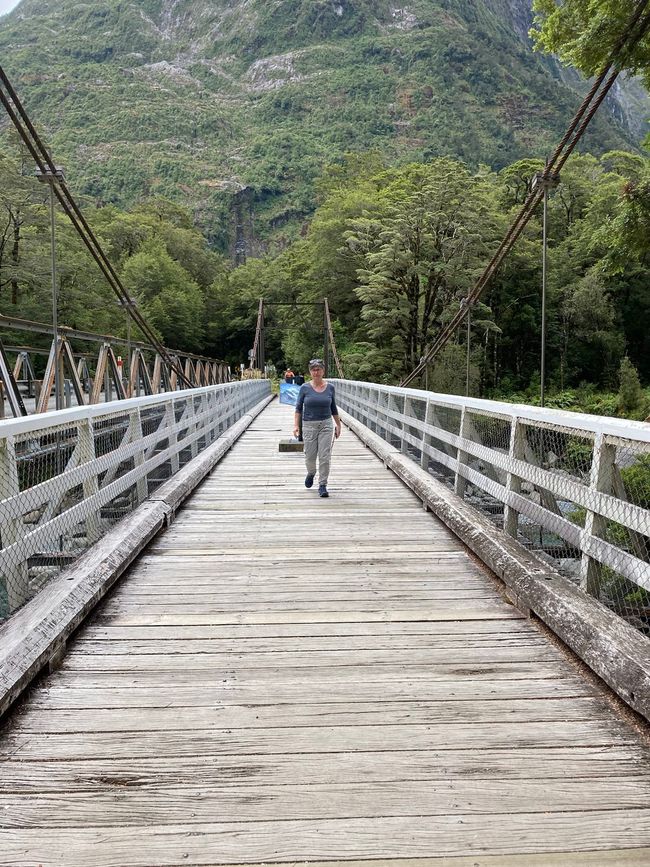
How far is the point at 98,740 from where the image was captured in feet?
7.63

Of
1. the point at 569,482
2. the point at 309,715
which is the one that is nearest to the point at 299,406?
the point at 569,482

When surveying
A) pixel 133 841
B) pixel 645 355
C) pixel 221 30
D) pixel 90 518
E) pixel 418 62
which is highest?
pixel 221 30

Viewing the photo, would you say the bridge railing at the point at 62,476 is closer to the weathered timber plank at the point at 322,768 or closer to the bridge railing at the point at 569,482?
the weathered timber plank at the point at 322,768

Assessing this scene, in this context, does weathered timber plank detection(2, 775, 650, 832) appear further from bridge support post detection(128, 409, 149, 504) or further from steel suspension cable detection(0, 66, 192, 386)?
steel suspension cable detection(0, 66, 192, 386)

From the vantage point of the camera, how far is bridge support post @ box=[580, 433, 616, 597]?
309 cm

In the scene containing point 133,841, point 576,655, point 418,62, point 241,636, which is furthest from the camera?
point 418,62

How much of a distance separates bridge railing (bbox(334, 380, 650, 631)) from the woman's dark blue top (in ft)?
3.21

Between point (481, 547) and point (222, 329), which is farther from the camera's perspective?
point (222, 329)

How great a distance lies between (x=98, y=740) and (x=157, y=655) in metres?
0.69

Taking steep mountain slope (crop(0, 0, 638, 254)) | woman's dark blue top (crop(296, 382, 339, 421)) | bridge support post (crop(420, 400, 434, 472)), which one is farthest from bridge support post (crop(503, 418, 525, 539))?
steep mountain slope (crop(0, 0, 638, 254))

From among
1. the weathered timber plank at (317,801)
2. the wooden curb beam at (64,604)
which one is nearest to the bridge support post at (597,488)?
the weathered timber plank at (317,801)

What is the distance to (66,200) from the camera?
12.6 m

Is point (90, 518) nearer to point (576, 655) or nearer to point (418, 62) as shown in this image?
point (576, 655)

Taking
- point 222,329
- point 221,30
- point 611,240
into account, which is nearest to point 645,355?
point 611,240
